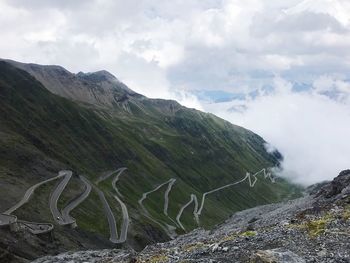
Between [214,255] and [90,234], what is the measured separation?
89.6 m

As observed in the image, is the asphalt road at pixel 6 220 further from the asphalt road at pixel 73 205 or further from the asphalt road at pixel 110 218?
the asphalt road at pixel 110 218

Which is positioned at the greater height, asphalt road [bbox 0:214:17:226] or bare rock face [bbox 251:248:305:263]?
bare rock face [bbox 251:248:305:263]

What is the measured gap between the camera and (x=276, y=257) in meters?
35.0

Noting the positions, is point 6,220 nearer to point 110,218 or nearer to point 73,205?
point 73,205

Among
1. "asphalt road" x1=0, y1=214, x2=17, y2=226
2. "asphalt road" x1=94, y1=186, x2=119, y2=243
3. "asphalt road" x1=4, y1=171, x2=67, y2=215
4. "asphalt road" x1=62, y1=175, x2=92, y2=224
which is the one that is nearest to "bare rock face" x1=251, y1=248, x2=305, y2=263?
"asphalt road" x1=0, y1=214, x2=17, y2=226

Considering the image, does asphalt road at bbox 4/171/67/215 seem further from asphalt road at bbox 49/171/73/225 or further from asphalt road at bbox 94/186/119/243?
asphalt road at bbox 94/186/119/243

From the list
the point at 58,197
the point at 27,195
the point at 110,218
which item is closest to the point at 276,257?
the point at 27,195

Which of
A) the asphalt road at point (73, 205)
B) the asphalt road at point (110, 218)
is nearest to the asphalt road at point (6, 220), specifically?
the asphalt road at point (73, 205)

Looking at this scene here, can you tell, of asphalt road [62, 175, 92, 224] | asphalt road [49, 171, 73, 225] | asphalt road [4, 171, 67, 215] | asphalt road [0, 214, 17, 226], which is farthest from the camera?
asphalt road [62, 175, 92, 224]

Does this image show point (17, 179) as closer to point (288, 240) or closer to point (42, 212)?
point (42, 212)

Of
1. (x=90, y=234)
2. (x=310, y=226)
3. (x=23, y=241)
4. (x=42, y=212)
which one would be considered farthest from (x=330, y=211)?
(x=42, y=212)

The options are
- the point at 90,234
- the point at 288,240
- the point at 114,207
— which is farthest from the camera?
the point at 114,207

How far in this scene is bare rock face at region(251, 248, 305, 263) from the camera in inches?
1369

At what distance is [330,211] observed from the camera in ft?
172
